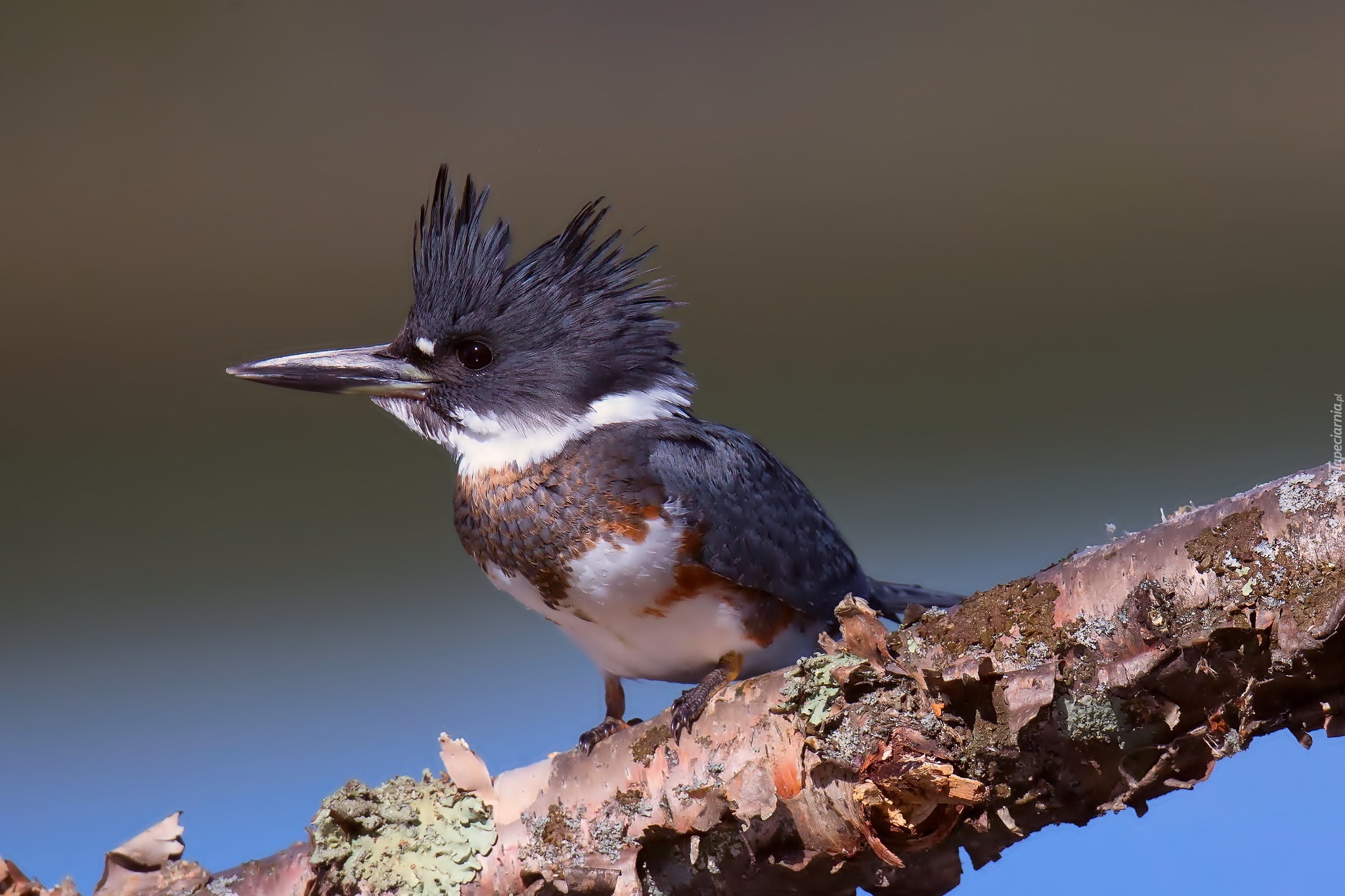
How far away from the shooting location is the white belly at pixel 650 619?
1226mm

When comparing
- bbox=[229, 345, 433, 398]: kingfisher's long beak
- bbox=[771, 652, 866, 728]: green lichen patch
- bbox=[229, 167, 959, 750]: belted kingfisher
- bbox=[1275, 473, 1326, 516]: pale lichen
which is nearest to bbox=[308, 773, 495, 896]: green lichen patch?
bbox=[229, 167, 959, 750]: belted kingfisher

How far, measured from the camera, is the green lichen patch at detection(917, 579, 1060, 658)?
3.06 ft

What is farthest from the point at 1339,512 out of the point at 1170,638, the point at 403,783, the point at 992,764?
the point at 403,783

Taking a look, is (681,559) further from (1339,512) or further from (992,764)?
(1339,512)

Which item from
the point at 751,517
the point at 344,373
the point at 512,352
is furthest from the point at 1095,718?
the point at 344,373

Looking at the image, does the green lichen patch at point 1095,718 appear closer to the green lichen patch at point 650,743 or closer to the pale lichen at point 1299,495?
the pale lichen at point 1299,495

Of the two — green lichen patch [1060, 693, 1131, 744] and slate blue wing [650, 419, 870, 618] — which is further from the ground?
slate blue wing [650, 419, 870, 618]

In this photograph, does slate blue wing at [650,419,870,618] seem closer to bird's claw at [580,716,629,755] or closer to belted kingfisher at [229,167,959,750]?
belted kingfisher at [229,167,959,750]

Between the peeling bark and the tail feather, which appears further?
the tail feather

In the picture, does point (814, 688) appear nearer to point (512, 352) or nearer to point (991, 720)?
point (991, 720)

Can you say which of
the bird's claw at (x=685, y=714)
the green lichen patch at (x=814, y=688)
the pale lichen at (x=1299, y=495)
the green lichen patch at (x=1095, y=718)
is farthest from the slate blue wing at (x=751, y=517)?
the pale lichen at (x=1299, y=495)

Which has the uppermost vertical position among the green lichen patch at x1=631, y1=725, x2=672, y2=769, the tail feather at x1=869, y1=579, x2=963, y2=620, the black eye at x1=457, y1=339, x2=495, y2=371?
the black eye at x1=457, y1=339, x2=495, y2=371

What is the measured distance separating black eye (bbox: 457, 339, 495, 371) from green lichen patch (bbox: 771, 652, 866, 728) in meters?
0.59

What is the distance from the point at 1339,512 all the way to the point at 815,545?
2.09 ft
